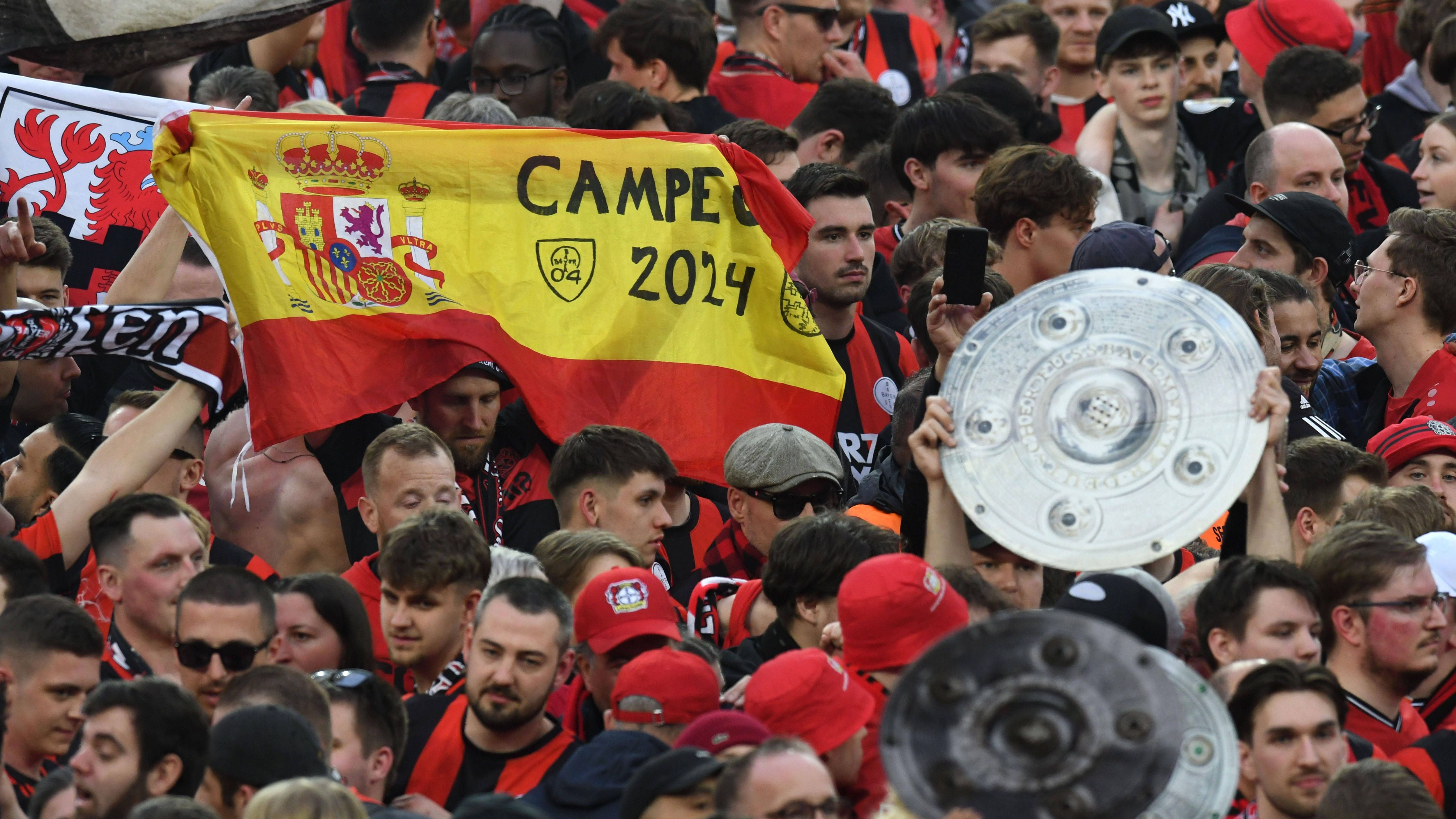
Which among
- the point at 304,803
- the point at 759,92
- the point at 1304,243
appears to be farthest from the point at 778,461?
the point at 759,92

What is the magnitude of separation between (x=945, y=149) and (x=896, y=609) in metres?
4.51

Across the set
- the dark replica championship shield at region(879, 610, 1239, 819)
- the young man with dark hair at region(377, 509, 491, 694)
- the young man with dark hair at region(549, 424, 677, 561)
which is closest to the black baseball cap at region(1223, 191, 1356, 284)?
the young man with dark hair at region(549, 424, 677, 561)

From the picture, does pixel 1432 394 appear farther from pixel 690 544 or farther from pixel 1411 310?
pixel 690 544

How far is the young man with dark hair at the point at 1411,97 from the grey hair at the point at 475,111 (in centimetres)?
551

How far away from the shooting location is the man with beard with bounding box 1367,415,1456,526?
7656 millimetres

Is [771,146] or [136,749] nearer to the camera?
[136,749]

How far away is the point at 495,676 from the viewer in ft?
19.6

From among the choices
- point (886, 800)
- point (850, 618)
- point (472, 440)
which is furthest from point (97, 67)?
point (886, 800)

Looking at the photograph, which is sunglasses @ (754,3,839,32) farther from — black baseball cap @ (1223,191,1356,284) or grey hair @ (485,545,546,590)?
grey hair @ (485,545,546,590)

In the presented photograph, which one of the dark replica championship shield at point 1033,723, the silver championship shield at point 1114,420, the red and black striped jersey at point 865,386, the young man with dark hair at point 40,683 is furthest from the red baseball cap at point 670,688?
the red and black striped jersey at point 865,386

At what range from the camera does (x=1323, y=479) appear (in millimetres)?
7285

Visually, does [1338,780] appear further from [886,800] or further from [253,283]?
[253,283]

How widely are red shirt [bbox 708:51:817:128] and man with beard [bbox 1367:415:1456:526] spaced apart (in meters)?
4.52

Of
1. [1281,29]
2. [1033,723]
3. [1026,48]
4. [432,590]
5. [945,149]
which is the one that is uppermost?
[1033,723]
